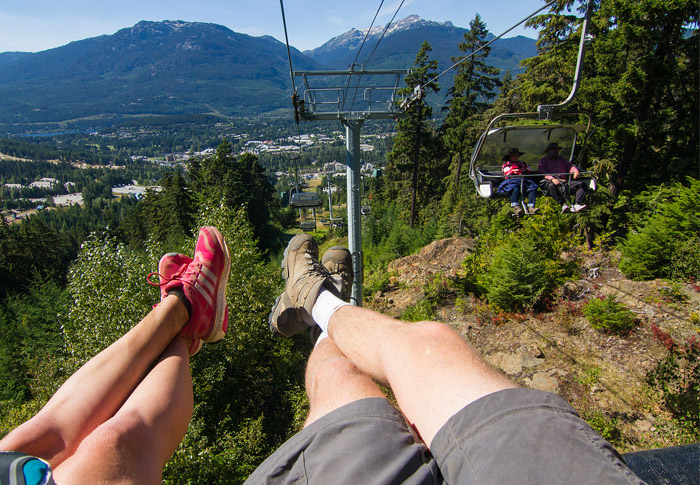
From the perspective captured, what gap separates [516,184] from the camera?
16.6 ft

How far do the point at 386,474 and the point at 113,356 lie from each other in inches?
82.6

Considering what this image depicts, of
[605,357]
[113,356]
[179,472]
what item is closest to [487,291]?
[605,357]

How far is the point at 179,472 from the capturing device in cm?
505

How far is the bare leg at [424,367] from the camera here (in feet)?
4.80

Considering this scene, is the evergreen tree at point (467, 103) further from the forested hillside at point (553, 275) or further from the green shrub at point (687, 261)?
the green shrub at point (687, 261)

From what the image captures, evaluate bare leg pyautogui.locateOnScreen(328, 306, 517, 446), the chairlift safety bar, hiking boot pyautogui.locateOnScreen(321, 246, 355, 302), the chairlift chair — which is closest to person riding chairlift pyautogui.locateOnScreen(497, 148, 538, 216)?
the chairlift chair

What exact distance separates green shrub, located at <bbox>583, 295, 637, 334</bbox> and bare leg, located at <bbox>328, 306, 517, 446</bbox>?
632cm

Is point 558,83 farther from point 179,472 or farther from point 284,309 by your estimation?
point 179,472

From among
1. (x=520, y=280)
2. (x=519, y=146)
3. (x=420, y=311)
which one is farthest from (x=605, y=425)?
(x=420, y=311)

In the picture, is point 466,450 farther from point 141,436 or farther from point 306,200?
point 306,200

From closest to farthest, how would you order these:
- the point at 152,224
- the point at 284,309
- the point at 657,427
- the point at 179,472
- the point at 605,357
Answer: the point at 284,309 < the point at 657,427 < the point at 179,472 < the point at 605,357 < the point at 152,224

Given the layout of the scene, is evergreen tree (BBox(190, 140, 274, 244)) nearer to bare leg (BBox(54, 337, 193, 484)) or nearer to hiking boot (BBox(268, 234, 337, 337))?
hiking boot (BBox(268, 234, 337, 337))

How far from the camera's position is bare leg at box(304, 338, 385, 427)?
5.67 ft

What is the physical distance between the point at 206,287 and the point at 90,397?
1.46m
